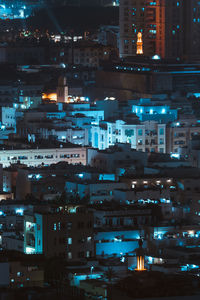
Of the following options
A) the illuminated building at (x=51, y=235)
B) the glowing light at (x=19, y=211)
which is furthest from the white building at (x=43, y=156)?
the illuminated building at (x=51, y=235)

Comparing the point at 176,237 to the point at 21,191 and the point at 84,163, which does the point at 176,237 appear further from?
the point at 84,163

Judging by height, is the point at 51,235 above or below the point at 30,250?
above

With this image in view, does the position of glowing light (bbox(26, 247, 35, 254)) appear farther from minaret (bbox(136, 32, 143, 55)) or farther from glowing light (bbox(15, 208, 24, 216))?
minaret (bbox(136, 32, 143, 55))

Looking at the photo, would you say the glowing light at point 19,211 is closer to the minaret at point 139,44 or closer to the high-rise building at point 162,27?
the minaret at point 139,44

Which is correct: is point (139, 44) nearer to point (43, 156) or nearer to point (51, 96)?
point (51, 96)

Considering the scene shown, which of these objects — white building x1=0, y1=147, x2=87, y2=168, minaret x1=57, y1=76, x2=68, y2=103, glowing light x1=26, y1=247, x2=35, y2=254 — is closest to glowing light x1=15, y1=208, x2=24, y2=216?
glowing light x1=26, y1=247, x2=35, y2=254

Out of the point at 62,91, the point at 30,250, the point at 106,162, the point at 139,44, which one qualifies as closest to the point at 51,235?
the point at 30,250

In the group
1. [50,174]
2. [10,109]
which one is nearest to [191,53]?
[10,109]
